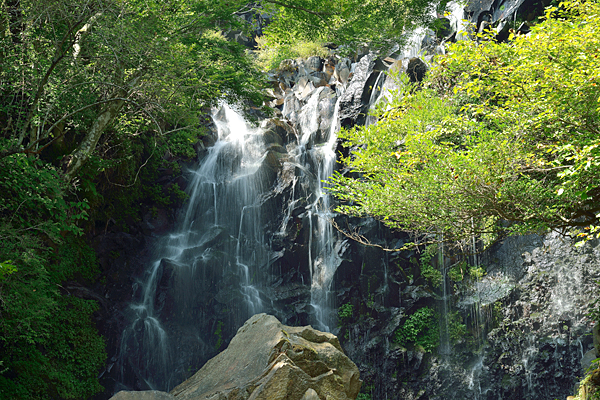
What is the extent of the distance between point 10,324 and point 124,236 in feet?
22.5

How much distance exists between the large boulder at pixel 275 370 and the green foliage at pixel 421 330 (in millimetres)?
9190

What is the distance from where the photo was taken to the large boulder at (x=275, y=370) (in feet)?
16.0

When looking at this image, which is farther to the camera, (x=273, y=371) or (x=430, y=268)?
(x=430, y=268)

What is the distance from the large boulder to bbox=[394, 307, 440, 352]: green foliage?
9190 millimetres

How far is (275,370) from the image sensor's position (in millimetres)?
4906

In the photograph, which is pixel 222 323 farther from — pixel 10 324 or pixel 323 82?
pixel 323 82

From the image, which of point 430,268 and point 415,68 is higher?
point 415,68

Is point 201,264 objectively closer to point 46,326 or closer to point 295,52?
point 46,326

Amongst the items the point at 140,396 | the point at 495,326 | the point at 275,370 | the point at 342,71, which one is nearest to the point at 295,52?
the point at 342,71

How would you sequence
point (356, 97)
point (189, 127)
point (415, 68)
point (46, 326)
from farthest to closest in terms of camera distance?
1. point (356, 97)
2. point (415, 68)
3. point (46, 326)
4. point (189, 127)

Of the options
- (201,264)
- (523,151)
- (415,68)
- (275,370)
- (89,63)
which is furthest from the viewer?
(415,68)

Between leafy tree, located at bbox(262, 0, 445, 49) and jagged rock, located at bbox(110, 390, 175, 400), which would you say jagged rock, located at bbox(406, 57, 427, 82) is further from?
jagged rock, located at bbox(110, 390, 175, 400)

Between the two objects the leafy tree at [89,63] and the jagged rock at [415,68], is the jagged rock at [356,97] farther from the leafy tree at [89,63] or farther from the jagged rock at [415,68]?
the leafy tree at [89,63]

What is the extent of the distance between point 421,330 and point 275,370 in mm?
11128
